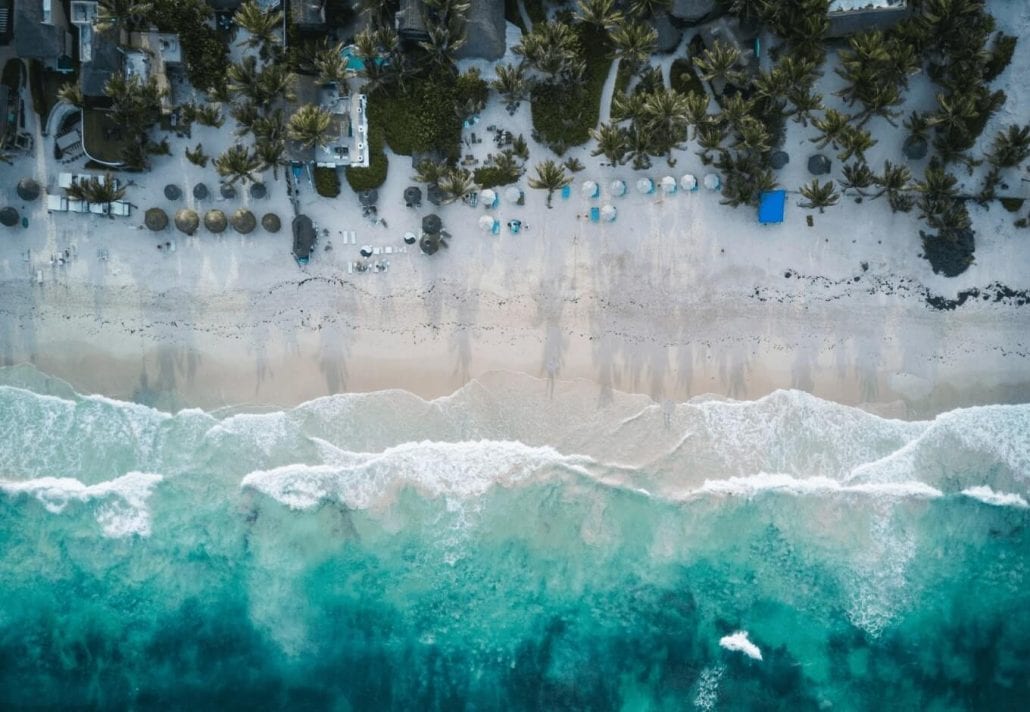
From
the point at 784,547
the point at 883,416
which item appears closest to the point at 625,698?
the point at 784,547

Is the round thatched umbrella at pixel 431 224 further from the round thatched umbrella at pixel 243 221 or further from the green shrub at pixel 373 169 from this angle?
the round thatched umbrella at pixel 243 221

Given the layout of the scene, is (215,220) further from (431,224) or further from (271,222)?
(431,224)

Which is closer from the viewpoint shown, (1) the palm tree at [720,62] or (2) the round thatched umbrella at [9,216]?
(1) the palm tree at [720,62]

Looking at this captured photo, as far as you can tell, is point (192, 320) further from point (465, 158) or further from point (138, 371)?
point (465, 158)

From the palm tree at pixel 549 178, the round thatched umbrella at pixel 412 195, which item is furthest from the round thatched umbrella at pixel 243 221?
the palm tree at pixel 549 178

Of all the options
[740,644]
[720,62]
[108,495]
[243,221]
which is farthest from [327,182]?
[740,644]

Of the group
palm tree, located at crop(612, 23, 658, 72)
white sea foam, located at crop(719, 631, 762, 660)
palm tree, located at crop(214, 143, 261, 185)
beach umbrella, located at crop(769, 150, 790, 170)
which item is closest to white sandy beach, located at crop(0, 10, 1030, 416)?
beach umbrella, located at crop(769, 150, 790, 170)

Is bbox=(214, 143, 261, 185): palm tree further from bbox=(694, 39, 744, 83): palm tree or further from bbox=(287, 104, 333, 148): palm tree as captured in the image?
bbox=(694, 39, 744, 83): palm tree

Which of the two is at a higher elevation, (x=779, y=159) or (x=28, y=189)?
(x=779, y=159)
